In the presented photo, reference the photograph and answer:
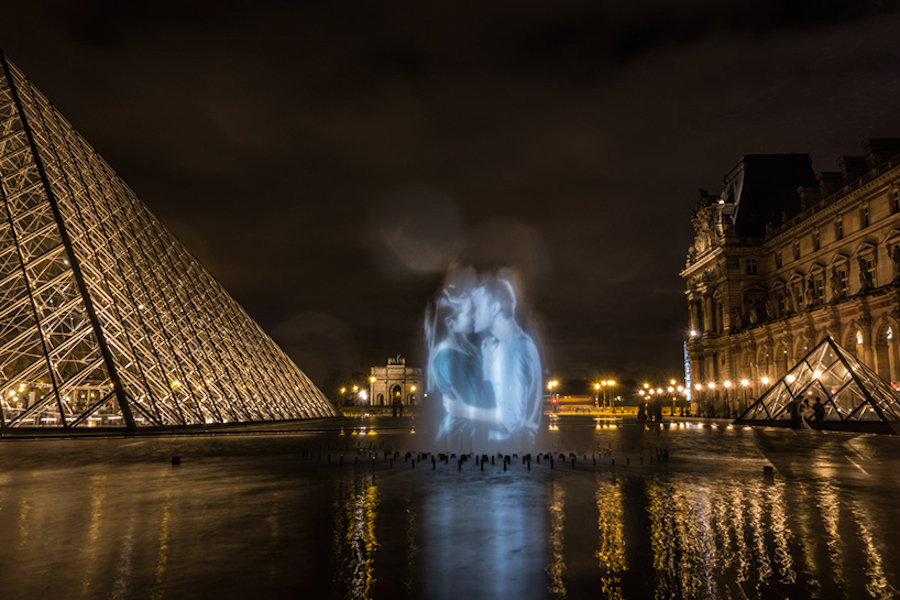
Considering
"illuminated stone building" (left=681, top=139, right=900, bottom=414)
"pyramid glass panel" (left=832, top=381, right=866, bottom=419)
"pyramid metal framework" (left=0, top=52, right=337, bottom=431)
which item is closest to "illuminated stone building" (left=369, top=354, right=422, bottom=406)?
Answer: "illuminated stone building" (left=681, top=139, right=900, bottom=414)

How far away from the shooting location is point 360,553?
19.2 feet

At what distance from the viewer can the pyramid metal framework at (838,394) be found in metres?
27.9

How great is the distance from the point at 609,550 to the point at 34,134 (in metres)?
28.5

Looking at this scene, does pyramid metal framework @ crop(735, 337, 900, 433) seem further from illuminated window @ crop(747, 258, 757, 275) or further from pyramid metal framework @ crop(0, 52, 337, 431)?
pyramid metal framework @ crop(0, 52, 337, 431)

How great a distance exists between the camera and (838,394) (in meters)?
30.1

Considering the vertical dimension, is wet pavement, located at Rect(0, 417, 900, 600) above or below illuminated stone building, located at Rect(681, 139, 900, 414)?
below

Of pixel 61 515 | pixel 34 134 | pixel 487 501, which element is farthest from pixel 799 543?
pixel 34 134

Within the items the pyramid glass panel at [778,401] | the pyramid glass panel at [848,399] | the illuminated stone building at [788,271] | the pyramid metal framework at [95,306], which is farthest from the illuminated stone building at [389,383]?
the pyramid glass panel at [848,399]

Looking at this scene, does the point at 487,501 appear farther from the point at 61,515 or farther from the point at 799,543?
the point at 61,515

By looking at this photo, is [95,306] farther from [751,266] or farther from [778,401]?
[751,266]

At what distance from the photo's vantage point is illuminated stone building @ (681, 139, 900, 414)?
3709cm

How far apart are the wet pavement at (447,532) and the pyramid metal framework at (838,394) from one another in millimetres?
18215

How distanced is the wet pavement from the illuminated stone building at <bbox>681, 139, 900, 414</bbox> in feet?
99.9

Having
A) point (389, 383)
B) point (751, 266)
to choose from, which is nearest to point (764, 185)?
point (751, 266)
